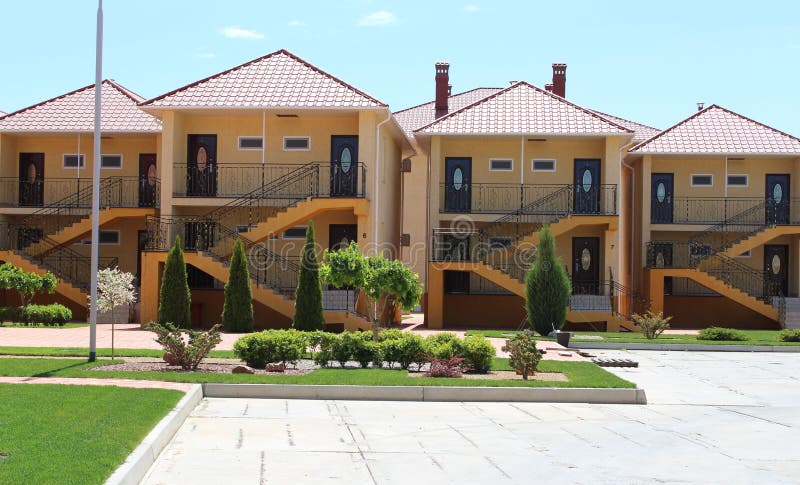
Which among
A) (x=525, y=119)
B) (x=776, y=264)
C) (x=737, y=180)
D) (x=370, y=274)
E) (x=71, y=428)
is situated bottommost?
(x=71, y=428)

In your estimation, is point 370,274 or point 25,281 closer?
point 370,274

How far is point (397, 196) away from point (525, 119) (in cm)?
718

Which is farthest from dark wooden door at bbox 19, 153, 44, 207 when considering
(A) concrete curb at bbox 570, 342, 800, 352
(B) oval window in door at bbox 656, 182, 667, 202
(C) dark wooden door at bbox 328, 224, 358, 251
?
(B) oval window in door at bbox 656, 182, 667, 202

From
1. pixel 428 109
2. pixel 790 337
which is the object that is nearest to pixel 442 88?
pixel 428 109

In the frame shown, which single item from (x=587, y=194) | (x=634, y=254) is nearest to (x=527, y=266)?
(x=587, y=194)

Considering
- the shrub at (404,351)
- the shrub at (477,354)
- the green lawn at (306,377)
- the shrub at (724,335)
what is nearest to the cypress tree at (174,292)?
the green lawn at (306,377)

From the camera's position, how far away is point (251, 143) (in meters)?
29.8

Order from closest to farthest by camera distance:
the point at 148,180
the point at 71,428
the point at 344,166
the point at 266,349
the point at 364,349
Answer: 1. the point at 71,428
2. the point at 266,349
3. the point at 364,349
4. the point at 344,166
5. the point at 148,180

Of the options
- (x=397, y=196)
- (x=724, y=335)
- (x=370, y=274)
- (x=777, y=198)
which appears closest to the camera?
(x=370, y=274)

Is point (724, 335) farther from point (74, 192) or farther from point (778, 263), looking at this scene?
point (74, 192)

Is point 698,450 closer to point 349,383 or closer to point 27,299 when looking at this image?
point 349,383

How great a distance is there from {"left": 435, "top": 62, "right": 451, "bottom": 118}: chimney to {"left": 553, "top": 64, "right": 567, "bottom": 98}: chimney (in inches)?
180

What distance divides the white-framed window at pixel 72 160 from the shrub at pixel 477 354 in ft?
66.0

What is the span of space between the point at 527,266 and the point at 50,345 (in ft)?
52.6
